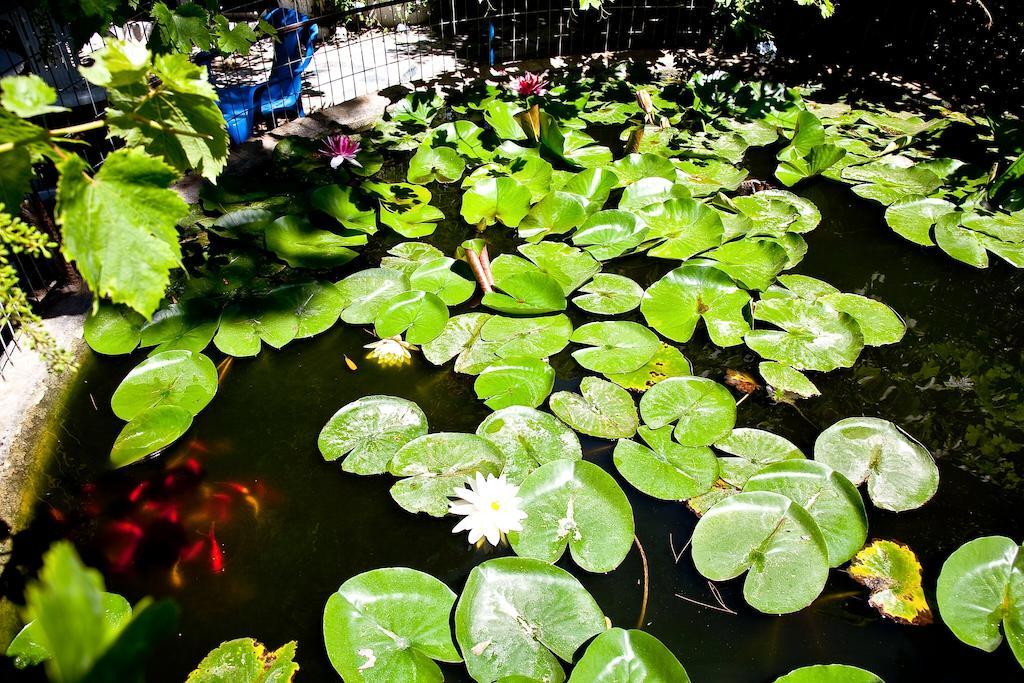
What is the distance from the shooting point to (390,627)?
139 centimetres

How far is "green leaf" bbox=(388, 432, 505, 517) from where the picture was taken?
1644 millimetres

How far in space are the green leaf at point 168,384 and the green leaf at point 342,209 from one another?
89 centimetres

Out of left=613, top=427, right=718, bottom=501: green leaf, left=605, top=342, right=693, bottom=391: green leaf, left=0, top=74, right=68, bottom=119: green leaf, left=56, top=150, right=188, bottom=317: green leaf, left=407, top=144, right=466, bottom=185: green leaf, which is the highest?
left=0, top=74, right=68, bottom=119: green leaf

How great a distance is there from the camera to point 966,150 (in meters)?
3.38

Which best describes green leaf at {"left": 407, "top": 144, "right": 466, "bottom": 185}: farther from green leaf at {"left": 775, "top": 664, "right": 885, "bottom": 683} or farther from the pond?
green leaf at {"left": 775, "top": 664, "right": 885, "bottom": 683}

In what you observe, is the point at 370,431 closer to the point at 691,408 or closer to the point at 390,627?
the point at 390,627

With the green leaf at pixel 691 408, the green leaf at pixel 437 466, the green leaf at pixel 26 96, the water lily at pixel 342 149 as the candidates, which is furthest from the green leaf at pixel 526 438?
the water lily at pixel 342 149

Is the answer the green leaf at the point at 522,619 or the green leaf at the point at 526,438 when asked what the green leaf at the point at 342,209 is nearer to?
the green leaf at the point at 526,438

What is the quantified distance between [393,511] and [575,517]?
49 cm

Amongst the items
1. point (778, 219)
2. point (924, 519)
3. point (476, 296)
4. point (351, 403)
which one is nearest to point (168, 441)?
point (351, 403)

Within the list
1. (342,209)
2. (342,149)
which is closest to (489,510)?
(342,209)


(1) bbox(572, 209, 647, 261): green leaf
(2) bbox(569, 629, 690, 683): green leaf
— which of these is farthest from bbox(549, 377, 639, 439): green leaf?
(1) bbox(572, 209, 647, 261): green leaf

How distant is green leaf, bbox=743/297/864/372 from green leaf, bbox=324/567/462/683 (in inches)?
52.6

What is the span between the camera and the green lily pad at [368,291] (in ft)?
7.27
